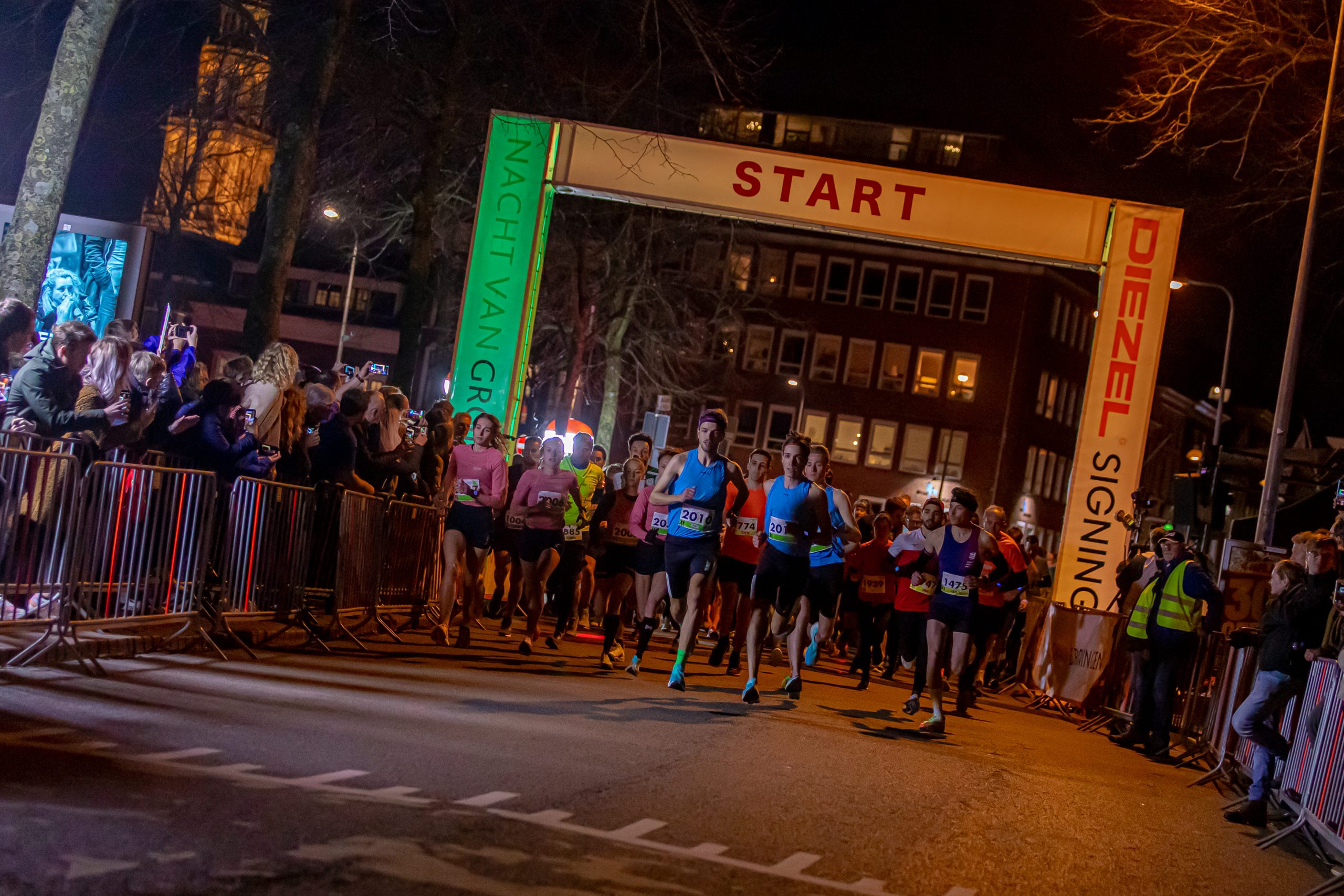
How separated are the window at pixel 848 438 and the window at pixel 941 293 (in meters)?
6.15

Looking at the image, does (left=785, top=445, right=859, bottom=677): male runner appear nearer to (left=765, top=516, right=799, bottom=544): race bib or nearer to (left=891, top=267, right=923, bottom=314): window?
(left=765, top=516, right=799, bottom=544): race bib

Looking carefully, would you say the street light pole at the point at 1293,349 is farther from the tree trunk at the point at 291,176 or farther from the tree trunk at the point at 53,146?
the tree trunk at the point at 53,146

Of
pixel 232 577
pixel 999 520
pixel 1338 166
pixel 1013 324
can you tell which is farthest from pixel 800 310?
pixel 232 577

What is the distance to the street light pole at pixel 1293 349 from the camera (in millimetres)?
20203

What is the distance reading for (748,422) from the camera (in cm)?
7212

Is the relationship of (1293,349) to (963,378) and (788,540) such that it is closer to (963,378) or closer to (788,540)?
(788,540)

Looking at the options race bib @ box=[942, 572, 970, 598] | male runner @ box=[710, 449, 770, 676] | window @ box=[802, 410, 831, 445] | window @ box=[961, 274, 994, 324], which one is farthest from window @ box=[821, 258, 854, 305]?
race bib @ box=[942, 572, 970, 598]

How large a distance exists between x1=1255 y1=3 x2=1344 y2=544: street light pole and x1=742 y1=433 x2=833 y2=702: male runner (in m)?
10.3

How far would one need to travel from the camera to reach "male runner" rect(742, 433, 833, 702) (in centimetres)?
1230

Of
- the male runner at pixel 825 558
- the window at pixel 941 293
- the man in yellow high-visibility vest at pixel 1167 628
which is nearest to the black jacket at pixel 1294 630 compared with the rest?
the man in yellow high-visibility vest at pixel 1167 628

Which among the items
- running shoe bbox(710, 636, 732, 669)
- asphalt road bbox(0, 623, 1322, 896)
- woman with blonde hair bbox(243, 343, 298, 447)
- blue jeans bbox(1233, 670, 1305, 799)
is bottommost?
running shoe bbox(710, 636, 732, 669)

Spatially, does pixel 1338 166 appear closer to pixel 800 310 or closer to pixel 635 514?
pixel 635 514

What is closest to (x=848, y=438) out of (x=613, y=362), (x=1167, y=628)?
(x=613, y=362)

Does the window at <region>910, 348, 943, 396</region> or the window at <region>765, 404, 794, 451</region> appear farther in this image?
the window at <region>765, 404, 794, 451</region>
